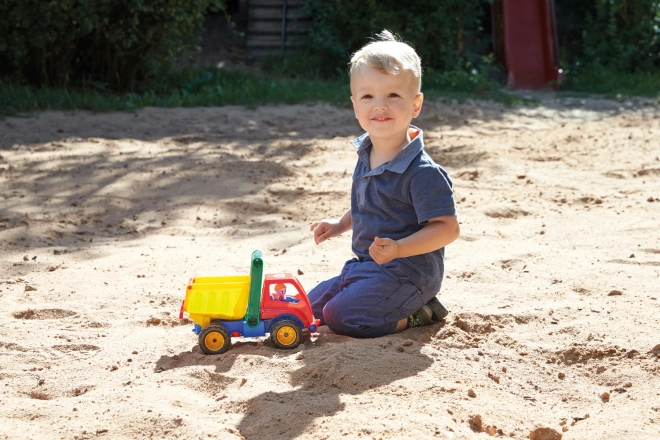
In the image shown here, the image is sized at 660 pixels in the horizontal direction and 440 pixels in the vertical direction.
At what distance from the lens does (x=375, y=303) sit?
303 cm

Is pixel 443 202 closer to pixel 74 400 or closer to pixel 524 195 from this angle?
pixel 74 400

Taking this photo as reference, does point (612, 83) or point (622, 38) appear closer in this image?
point (612, 83)

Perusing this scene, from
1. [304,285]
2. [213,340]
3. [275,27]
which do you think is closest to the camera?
[213,340]

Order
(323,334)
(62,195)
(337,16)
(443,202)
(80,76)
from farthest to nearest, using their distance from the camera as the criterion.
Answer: (337,16) < (80,76) < (62,195) < (323,334) < (443,202)

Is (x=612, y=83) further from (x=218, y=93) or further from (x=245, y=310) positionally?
(x=245, y=310)

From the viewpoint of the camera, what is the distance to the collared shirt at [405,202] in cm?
295

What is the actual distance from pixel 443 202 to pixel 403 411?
2.80 ft

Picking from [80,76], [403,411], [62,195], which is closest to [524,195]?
[62,195]

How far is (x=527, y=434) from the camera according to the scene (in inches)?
89.9

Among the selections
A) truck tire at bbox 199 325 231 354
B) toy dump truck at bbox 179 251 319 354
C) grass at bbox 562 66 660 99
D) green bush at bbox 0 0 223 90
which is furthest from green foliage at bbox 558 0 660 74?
truck tire at bbox 199 325 231 354

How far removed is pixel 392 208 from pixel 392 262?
20cm

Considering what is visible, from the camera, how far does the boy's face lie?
9.64 feet

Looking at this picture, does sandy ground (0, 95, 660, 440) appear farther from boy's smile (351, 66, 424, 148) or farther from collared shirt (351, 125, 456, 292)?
boy's smile (351, 66, 424, 148)

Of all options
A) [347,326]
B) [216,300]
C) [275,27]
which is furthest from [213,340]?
[275,27]
